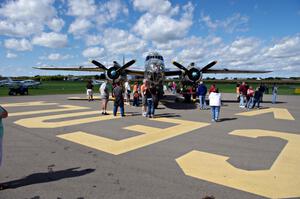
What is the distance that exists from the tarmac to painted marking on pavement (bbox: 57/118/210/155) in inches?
1.1

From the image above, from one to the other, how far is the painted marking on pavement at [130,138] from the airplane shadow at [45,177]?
4.69 ft

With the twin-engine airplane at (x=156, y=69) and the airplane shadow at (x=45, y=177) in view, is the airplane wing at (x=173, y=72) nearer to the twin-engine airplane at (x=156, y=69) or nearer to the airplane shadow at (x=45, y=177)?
the twin-engine airplane at (x=156, y=69)

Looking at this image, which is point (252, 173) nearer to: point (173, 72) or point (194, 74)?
point (194, 74)

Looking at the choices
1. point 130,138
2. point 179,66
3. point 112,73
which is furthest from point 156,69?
point 130,138

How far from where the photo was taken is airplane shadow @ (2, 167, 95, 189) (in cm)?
419

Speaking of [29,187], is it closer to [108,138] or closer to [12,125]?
[108,138]

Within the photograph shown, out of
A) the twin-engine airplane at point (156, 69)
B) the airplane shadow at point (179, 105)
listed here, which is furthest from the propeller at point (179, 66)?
the airplane shadow at point (179, 105)

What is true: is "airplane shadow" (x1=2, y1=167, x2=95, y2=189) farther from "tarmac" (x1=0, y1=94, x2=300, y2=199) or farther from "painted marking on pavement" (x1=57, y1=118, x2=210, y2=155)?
"painted marking on pavement" (x1=57, y1=118, x2=210, y2=155)

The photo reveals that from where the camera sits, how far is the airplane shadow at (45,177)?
4.19m

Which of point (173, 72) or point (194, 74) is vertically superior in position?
point (173, 72)

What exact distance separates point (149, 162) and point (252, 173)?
2.30 m

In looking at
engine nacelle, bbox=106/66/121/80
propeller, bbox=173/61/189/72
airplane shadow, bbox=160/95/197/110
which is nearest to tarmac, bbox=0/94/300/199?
airplane shadow, bbox=160/95/197/110

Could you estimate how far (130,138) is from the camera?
7.66 meters

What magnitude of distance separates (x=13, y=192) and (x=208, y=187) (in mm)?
3479
